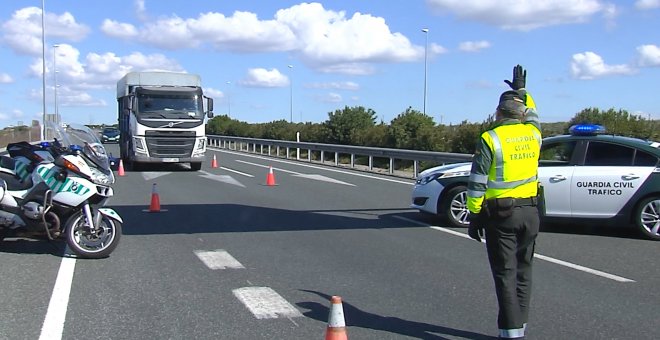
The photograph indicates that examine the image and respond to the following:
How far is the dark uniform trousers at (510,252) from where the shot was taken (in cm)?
479

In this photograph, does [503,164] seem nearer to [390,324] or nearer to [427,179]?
[390,324]

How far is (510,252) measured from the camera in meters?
4.79

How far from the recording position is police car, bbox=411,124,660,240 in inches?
365

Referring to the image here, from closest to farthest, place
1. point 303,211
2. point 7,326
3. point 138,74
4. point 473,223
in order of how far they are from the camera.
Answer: point 473,223, point 7,326, point 303,211, point 138,74

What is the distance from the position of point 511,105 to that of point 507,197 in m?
0.65

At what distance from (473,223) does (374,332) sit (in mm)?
1139

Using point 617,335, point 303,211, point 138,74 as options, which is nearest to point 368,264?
point 617,335

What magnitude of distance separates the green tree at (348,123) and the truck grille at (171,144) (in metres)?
17.8

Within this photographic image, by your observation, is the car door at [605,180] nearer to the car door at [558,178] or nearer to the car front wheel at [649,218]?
the car door at [558,178]

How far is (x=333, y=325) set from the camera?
4.23 meters

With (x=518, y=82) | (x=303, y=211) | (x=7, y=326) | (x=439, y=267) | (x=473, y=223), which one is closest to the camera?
(x=473, y=223)

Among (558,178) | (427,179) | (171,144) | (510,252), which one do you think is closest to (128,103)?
(171,144)

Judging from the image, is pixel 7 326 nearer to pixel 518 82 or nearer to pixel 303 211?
pixel 518 82

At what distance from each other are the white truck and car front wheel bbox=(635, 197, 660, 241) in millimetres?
16106
